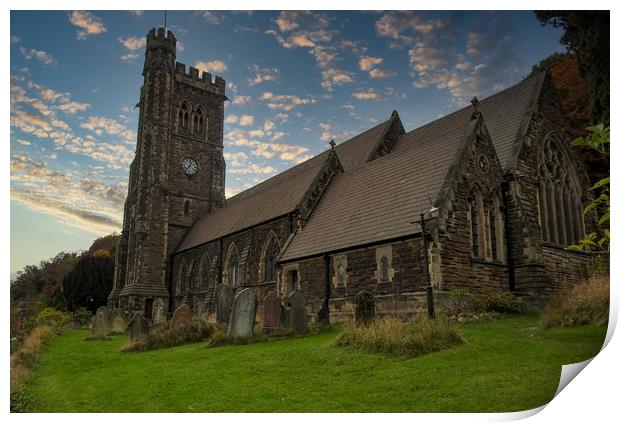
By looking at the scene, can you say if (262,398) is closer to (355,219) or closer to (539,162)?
(355,219)

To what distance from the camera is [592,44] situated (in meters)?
10.5

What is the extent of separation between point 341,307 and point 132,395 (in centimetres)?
913

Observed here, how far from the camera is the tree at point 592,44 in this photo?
10.1 metres

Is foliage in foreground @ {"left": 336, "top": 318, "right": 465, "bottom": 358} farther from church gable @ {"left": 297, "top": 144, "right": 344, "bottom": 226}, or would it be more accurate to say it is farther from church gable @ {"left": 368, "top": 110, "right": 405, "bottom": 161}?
church gable @ {"left": 368, "top": 110, "right": 405, "bottom": 161}

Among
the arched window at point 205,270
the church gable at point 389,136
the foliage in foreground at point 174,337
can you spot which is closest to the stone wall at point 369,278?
the foliage in foreground at point 174,337

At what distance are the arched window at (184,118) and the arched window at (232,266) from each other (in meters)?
15.1

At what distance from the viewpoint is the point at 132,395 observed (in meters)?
8.37

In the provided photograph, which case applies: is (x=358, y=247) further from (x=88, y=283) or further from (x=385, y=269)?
(x=88, y=283)

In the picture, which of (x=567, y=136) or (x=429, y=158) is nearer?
(x=429, y=158)

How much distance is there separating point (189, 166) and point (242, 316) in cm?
2632

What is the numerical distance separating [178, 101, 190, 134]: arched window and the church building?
429 inches

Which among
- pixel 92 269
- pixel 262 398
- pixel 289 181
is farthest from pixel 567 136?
pixel 92 269

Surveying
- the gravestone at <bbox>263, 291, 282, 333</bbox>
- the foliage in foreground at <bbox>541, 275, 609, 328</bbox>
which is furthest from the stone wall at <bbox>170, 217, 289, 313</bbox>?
the foliage in foreground at <bbox>541, 275, 609, 328</bbox>

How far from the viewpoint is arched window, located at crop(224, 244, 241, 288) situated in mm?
27184
